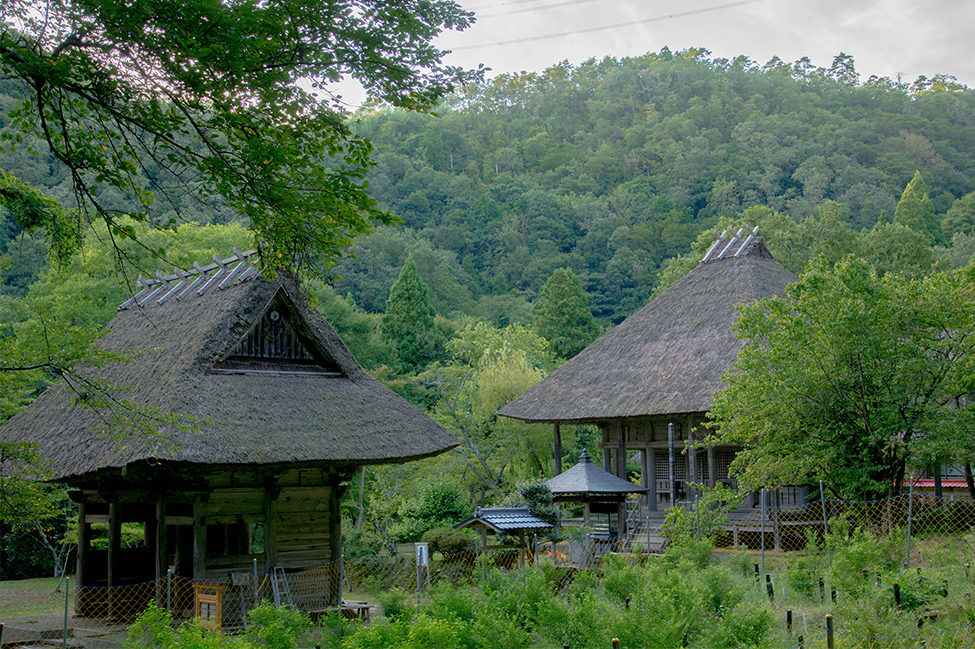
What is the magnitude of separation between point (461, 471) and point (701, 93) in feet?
240

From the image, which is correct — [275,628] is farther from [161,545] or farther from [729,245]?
[729,245]

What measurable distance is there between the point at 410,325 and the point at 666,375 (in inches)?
1031

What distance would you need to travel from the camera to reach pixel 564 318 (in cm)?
4928

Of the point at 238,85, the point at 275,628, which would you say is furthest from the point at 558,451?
the point at 238,85

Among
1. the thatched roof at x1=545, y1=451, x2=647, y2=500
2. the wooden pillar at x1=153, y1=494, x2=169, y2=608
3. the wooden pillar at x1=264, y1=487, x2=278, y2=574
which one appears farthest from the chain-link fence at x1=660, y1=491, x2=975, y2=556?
the wooden pillar at x1=153, y1=494, x2=169, y2=608

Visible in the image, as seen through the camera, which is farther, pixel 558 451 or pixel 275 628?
pixel 558 451

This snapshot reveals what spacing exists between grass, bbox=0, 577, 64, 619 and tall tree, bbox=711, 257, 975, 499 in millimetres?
15059

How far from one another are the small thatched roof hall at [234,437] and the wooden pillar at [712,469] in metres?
8.20

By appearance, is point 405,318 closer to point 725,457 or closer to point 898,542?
point 725,457

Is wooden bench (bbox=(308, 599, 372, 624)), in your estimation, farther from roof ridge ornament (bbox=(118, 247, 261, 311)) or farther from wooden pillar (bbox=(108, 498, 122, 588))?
roof ridge ornament (bbox=(118, 247, 261, 311))

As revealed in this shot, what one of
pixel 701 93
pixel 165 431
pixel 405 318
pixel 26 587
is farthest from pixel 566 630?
pixel 701 93

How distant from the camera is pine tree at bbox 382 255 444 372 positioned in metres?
46.5

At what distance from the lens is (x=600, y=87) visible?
324ft

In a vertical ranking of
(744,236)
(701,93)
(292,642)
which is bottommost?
(292,642)
